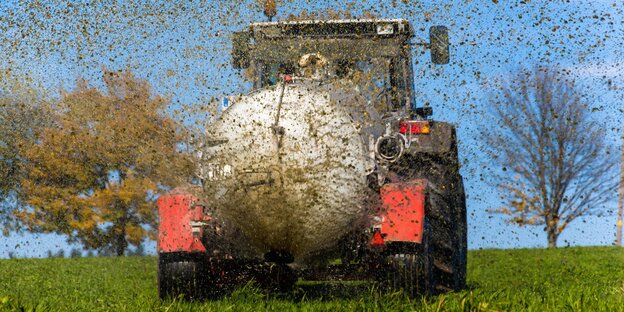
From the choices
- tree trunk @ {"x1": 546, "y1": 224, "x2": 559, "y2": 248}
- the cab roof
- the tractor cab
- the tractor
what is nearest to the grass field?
the tractor

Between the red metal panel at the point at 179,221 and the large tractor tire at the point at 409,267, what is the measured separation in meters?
1.56

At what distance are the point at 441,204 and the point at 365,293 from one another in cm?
108

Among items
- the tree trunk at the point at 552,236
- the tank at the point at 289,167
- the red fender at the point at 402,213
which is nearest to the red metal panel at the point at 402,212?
the red fender at the point at 402,213

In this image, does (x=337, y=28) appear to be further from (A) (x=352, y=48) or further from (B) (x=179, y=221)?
(B) (x=179, y=221)

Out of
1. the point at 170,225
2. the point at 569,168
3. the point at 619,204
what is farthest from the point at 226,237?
the point at 619,204

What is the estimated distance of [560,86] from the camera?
2650cm

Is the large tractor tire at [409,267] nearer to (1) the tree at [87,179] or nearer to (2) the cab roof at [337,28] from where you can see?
(2) the cab roof at [337,28]

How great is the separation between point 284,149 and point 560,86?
2193 cm

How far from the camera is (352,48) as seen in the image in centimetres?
833

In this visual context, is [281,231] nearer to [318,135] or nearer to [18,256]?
[318,135]

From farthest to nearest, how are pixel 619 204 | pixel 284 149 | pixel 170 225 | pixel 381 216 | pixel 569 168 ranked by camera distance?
pixel 619 204 < pixel 569 168 < pixel 170 225 < pixel 381 216 < pixel 284 149

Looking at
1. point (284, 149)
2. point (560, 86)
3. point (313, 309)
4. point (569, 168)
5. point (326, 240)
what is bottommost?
point (313, 309)

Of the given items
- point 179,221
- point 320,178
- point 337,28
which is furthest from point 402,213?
point 337,28

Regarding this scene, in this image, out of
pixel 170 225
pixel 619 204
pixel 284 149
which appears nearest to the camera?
pixel 284 149
